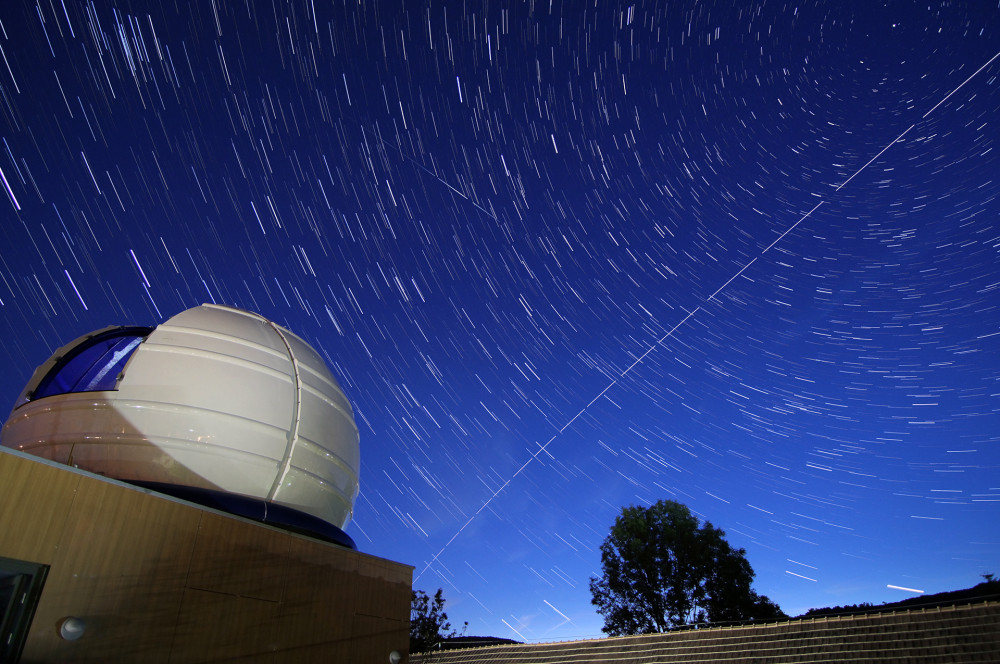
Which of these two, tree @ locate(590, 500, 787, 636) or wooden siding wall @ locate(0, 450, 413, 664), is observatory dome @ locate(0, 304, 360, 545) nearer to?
wooden siding wall @ locate(0, 450, 413, 664)

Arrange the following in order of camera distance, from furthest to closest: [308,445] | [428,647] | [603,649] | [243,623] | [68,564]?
[428,647] < [603,649] < [308,445] < [243,623] < [68,564]

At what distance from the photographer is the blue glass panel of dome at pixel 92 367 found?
5586mm

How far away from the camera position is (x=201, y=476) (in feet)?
17.3

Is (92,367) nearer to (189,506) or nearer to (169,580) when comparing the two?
(189,506)

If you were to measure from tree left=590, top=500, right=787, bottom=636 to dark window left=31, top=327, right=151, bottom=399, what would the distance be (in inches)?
980

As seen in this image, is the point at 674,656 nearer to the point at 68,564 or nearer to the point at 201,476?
the point at 201,476

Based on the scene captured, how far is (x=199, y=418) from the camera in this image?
5.40m

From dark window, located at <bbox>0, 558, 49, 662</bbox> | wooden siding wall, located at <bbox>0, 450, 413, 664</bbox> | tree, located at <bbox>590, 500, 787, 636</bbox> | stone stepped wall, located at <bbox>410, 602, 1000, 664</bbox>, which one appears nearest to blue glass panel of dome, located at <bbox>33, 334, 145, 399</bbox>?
wooden siding wall, located at <bbox>0, 450, 413, 664</bbox>

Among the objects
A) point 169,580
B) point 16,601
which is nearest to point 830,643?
point 169,580

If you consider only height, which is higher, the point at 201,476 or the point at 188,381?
the point at 188,381

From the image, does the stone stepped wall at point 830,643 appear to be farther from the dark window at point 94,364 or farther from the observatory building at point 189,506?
the dark window at point 94,364

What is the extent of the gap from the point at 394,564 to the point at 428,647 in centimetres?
2224

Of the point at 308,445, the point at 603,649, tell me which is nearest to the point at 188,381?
the point at 308,445

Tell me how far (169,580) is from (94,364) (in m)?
2.73
